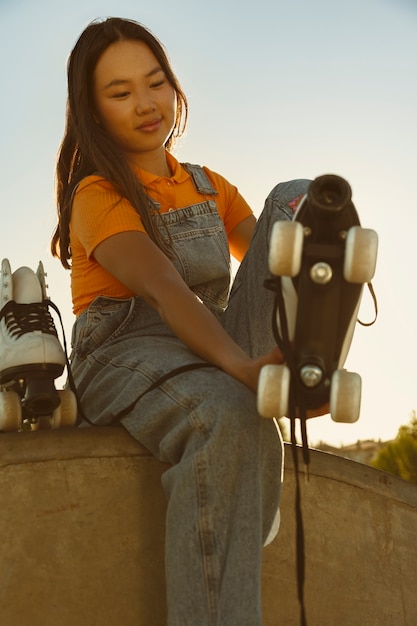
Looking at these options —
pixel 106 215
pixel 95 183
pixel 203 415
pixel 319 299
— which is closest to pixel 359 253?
pixel 319 299

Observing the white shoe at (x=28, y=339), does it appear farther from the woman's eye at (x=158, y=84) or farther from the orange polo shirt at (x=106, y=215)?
the woman's eye at (x=158, y=84)

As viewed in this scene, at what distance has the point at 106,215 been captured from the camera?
134 inches

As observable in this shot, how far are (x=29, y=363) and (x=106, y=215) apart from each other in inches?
21.1

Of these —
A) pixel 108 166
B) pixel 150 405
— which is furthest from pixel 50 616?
pixel 108 166

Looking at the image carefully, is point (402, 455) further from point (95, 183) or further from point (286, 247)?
point (286, 247)

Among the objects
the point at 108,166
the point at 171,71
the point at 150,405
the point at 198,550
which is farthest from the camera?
the point at 171,71

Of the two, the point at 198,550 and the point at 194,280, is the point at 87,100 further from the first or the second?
the point at 198,550

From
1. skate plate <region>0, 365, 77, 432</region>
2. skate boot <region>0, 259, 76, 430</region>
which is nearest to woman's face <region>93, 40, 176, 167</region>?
skate boot <region>0, 259, 76, 430</region>

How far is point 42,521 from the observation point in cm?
326

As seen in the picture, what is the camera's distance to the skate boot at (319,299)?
2.73 metres

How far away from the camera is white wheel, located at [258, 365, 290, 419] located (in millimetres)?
2721

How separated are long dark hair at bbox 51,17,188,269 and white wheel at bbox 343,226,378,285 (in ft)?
3.10

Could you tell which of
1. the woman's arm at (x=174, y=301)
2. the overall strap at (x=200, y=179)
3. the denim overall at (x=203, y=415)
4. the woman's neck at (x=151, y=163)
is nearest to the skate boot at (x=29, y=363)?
the denim overall at (x=203, y=415)

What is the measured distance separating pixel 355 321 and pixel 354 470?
1136 millimetres
